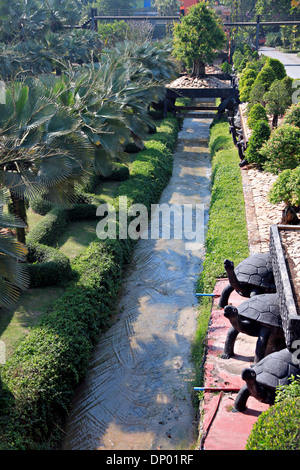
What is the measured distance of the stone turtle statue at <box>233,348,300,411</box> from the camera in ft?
21.2

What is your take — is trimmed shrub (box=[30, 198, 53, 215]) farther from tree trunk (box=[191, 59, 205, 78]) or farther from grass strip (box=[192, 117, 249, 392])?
tree trunk (box=[191, 59, 205, 78])

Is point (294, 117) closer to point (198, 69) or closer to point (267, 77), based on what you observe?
point (267, 77)

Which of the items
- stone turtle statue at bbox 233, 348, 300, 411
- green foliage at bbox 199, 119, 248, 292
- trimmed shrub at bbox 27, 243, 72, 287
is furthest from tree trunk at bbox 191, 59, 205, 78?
stone turtle statue at bbox 233, 348, 300, 411

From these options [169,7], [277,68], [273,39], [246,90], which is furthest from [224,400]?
[169,7]

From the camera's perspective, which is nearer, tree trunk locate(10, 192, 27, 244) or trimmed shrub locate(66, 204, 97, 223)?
tree trunk locate(10, 192, 27, 244)

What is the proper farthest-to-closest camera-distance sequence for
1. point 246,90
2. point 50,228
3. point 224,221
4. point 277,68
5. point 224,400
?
point 246,90, point 277,68, point 224,221, point 50,228, point 224,400

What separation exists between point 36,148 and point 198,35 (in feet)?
74.1

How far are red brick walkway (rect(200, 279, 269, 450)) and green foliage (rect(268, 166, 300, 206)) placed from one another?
11.7 ft

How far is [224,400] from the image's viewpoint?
7.59m

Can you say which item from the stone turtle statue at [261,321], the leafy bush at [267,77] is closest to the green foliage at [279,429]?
the stone turtle statue at [261,321]

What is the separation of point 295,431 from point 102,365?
5.42m

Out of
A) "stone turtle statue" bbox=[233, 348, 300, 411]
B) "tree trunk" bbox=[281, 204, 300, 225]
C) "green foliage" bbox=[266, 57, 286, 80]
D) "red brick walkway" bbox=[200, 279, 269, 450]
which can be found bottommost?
"red brick walkway" bbox=[200, 279, 269, 450]

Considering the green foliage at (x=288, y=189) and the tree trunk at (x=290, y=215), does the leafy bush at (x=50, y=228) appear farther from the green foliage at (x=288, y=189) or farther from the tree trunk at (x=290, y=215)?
the tree trunk at (x=290, y=215)
